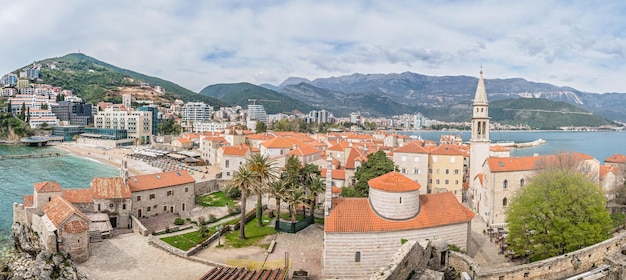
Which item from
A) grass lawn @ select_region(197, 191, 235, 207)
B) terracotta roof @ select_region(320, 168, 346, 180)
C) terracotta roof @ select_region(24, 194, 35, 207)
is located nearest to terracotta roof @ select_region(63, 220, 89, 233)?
terracotta roof @ select_region(24, 194, 35, 207)

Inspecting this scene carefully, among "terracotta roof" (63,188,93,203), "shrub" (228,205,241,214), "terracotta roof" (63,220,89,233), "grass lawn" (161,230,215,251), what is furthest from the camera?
"shrub" (228,205,241,214)

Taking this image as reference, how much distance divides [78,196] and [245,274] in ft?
60.4

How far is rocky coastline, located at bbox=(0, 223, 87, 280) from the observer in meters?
21.8

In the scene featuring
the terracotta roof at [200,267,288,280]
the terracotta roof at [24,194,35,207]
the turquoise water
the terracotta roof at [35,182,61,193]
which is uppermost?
the terracotta roof at [35,182,61,193]

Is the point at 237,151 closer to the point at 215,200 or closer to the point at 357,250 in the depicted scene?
the point at 215,200

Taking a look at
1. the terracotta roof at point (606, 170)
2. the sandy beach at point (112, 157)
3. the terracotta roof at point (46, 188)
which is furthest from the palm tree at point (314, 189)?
the terracotta roof at point (606, 170)

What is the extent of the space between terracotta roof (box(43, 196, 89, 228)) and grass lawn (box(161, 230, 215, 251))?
5532 mm

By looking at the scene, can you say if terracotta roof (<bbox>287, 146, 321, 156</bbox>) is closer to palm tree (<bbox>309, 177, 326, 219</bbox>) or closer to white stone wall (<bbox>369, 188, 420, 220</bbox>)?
palm tree (<bbox>309, 177, 326, 219</bbox>)

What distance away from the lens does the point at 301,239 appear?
28406 mm

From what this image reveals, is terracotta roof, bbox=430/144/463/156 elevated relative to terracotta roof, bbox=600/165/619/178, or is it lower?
elevated

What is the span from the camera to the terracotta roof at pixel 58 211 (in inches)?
945

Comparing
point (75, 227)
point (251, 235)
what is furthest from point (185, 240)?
point (75, 227)

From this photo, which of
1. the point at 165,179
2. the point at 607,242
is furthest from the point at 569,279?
the point at 165,179

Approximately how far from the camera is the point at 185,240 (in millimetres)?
27938
